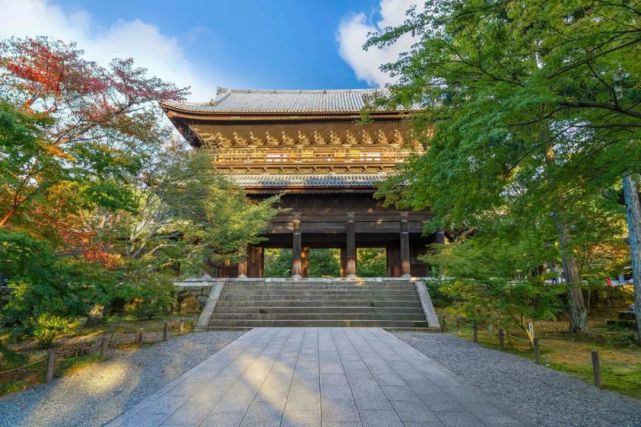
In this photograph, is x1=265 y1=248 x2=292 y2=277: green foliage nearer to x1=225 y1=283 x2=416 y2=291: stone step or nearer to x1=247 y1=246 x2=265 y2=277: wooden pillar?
x1=247 y1=246 x2=265 y2=277: wooden pillar

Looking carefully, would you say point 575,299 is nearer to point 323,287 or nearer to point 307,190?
point 323,287

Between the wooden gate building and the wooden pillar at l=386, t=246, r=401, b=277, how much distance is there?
75 mm

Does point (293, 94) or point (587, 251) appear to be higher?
point (293, 94)

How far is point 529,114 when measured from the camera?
125 inches

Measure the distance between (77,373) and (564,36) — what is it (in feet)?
24.8

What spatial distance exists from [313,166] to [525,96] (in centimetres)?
1375

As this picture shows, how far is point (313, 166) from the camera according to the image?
16.2 meters

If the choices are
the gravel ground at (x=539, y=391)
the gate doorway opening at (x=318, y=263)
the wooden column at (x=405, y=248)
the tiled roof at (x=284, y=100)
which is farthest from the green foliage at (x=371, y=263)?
the gravel ground at (x=539, y=391)

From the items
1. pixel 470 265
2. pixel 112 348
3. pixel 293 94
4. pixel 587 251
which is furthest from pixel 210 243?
pixel 293 94

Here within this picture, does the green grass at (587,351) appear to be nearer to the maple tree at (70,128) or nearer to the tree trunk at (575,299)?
the tree trunk at (575,299)

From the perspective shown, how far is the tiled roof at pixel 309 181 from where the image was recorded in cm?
1412

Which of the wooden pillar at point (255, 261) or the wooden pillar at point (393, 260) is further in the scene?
the wooden pillar at point (393, 260)

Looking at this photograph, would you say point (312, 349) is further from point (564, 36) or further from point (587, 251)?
point (587, 251)

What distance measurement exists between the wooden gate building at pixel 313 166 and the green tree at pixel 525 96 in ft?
33.1
